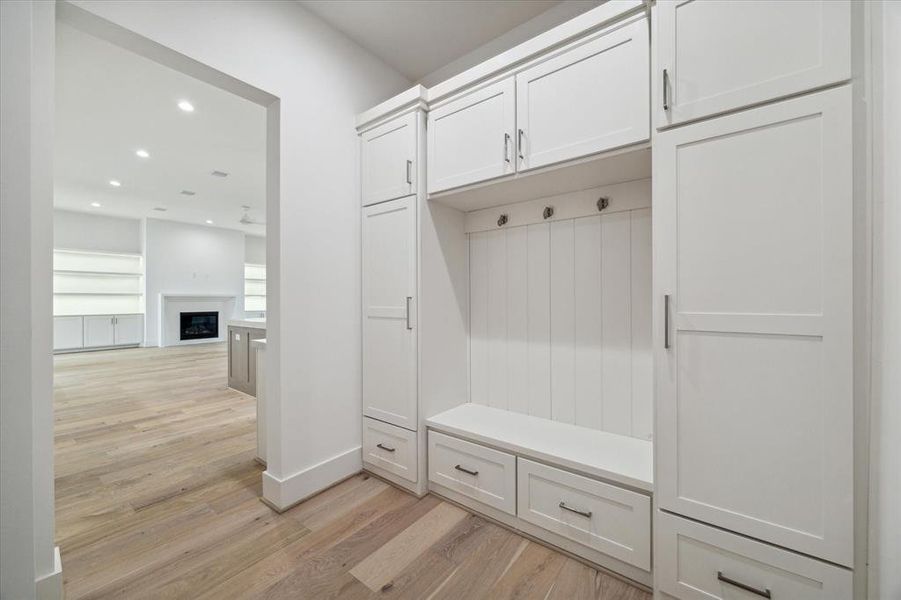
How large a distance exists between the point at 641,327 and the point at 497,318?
840mm

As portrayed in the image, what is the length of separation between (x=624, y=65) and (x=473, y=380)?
6.14 ft

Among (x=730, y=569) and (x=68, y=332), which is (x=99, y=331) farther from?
(x=730, y=569)

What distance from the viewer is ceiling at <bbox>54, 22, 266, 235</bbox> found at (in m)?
2.76

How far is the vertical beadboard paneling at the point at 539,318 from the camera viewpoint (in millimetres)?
2135

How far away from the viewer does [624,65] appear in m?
1.47

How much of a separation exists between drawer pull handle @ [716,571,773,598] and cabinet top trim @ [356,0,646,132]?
2084 mm

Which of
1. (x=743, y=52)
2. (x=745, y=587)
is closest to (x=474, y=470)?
(x=745, y=587)

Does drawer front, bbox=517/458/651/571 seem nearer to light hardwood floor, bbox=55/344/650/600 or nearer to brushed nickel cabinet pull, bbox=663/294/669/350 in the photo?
light hardwood floor, bbox=55/344/650/600

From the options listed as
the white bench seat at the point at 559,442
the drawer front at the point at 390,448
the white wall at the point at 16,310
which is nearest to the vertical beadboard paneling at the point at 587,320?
the white bench seat at the point at 559,442

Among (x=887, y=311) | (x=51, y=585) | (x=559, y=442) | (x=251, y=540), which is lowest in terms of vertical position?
(x=251, y=540)

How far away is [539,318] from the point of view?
2170 mm

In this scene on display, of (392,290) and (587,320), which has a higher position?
(392,290)

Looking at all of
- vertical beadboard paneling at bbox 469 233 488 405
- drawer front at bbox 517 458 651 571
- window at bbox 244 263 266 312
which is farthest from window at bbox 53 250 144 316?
drawer front at bbox 517 458 651 571

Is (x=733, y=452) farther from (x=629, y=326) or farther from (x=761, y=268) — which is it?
(x=629, y=326)
